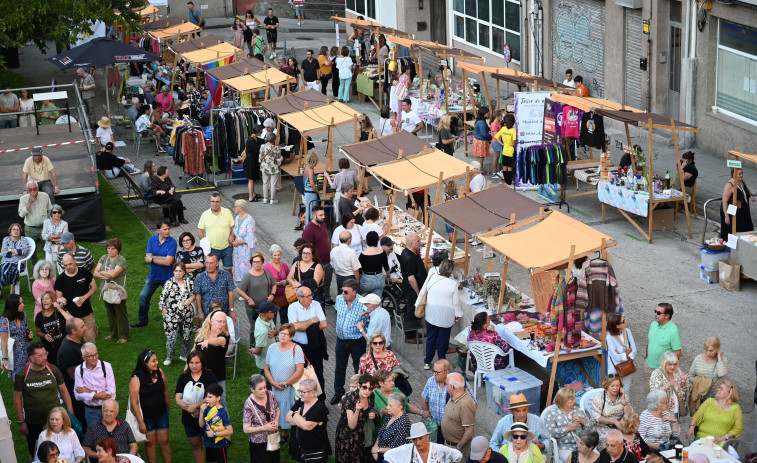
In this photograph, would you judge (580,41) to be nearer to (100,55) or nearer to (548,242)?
(100,55)

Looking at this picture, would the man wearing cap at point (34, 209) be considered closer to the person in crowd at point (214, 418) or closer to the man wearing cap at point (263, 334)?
the man wearing cap at point (263, 334)

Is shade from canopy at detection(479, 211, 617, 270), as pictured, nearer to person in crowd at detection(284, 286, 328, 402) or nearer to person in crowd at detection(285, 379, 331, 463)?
person in crowd at detection(284, 286, 328, 402)

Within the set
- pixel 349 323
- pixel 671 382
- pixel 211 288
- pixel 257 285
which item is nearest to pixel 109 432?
pixel 349 323

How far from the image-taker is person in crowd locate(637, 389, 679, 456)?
10.2 m

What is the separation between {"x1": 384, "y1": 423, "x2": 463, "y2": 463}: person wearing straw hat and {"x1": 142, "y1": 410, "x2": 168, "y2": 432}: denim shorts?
8.84 ft

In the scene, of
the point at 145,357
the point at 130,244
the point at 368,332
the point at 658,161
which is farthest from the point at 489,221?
the point at 658,161

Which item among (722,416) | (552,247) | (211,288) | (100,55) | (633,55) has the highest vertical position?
(100,55)

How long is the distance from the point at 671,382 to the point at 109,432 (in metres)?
5.84

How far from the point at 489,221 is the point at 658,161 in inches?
392

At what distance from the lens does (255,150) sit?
21.1m

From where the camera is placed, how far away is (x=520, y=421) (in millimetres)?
9750

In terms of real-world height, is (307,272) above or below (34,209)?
above

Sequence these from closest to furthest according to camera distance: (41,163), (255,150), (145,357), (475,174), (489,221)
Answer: (145,357), (489,221), (475,174), (41,163), (255,150)

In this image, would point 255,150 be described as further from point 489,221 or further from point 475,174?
point 489,221
